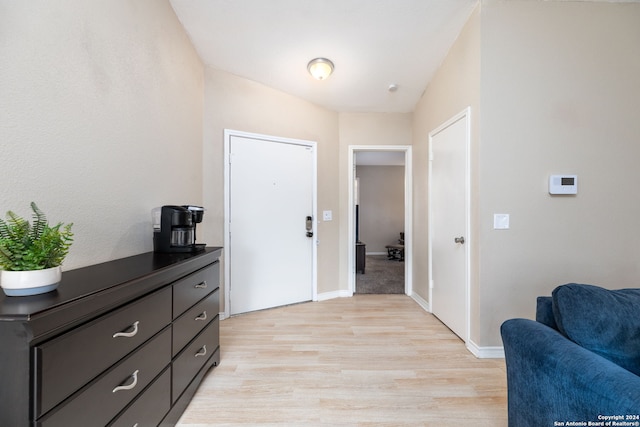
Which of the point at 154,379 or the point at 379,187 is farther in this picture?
the point at 379,187

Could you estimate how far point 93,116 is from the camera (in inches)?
55.9

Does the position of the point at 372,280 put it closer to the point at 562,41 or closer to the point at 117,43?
the point at 562,41

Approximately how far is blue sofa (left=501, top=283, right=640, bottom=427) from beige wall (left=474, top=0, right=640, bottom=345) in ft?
3.52

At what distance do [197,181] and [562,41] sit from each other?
3380 mm

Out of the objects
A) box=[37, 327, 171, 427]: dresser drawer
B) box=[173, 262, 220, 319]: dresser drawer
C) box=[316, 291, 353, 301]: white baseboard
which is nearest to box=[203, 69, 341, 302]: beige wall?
box=[316, 291, 353, 301]: white baseboard

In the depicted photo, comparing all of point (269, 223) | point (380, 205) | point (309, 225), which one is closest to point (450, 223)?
point (309, 225)

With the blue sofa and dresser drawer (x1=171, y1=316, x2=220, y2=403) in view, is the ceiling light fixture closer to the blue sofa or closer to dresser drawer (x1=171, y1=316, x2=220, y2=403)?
dresser drawer (x1=171, y1=316, x2=220, y2=403)

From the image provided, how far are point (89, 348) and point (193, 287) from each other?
2.35 ft

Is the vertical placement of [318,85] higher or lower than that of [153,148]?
higher

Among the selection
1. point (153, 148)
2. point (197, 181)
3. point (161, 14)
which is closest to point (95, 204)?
point (153, 148)

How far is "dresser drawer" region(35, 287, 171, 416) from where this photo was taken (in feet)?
2.53

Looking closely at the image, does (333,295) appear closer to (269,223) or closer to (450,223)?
(269,223)

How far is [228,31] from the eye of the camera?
2.42 meters

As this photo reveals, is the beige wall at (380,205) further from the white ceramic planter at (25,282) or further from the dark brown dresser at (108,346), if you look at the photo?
the white ceramic planter at (25,282)
